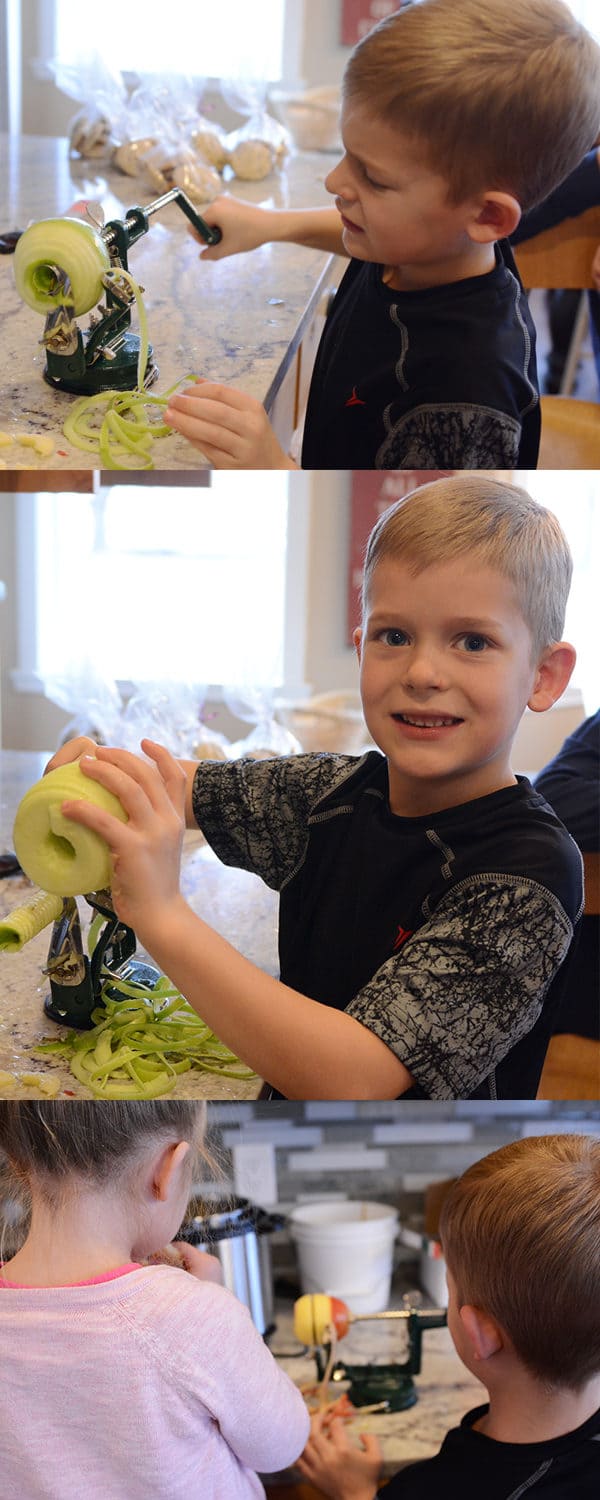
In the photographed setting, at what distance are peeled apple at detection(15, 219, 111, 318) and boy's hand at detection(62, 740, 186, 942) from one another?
0.21 metres

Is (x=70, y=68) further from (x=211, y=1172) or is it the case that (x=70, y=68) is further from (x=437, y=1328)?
(x=437, y=1328)

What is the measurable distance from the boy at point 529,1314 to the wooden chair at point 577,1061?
3 cm

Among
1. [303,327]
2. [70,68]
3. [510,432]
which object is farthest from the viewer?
[70,68]

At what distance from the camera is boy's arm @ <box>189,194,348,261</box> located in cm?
76

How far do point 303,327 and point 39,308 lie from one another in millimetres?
258

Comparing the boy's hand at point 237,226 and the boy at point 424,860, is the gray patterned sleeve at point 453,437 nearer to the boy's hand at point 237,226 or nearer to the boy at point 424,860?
the boy at point 424,860

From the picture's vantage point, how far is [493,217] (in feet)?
1.83

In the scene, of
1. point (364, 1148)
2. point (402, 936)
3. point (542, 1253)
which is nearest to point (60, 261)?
point (402, 936)

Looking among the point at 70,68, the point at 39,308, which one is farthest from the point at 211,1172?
the point at 70,68

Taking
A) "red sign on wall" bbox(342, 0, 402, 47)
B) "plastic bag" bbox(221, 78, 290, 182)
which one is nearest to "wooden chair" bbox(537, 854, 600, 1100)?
"plastic bag" bbox(221, 78, 290, 182)

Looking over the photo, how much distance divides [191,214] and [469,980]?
0.41 meters

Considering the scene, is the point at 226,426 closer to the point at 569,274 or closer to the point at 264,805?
the point at 264,805

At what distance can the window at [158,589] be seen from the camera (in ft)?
2.52

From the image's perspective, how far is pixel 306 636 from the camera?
2.28 feet
